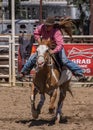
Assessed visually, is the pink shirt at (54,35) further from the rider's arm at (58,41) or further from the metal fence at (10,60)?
the metal fence at (10,60)

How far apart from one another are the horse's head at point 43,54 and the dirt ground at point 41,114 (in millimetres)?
1126

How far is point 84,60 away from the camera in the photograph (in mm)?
13602

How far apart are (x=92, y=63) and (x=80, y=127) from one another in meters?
6.09

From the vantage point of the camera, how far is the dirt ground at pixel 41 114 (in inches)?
306

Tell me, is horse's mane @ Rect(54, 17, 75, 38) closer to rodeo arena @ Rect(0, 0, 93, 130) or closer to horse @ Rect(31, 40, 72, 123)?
rodeo arena @ Rect(0, 0, 93, 130)

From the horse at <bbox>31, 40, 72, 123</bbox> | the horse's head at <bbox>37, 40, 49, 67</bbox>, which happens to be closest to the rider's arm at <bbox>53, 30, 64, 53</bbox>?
the horse at <bbox>31, 40, 72, 123</bbox>

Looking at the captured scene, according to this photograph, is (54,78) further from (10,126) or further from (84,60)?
(84,60)

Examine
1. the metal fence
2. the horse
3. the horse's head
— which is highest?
the horse's head

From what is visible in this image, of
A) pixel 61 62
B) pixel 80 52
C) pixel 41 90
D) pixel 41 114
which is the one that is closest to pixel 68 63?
pixel 61 62

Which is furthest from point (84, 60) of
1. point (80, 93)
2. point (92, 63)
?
point (80, 93)

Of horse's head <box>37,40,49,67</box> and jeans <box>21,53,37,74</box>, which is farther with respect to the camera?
A: jeans <box>21,53,37,74</box>

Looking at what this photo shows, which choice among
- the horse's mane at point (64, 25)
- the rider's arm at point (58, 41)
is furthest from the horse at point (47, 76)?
the horse's mane at point (64, 25)

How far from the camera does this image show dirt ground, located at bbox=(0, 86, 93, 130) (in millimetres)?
7762

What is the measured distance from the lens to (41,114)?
353 inches
